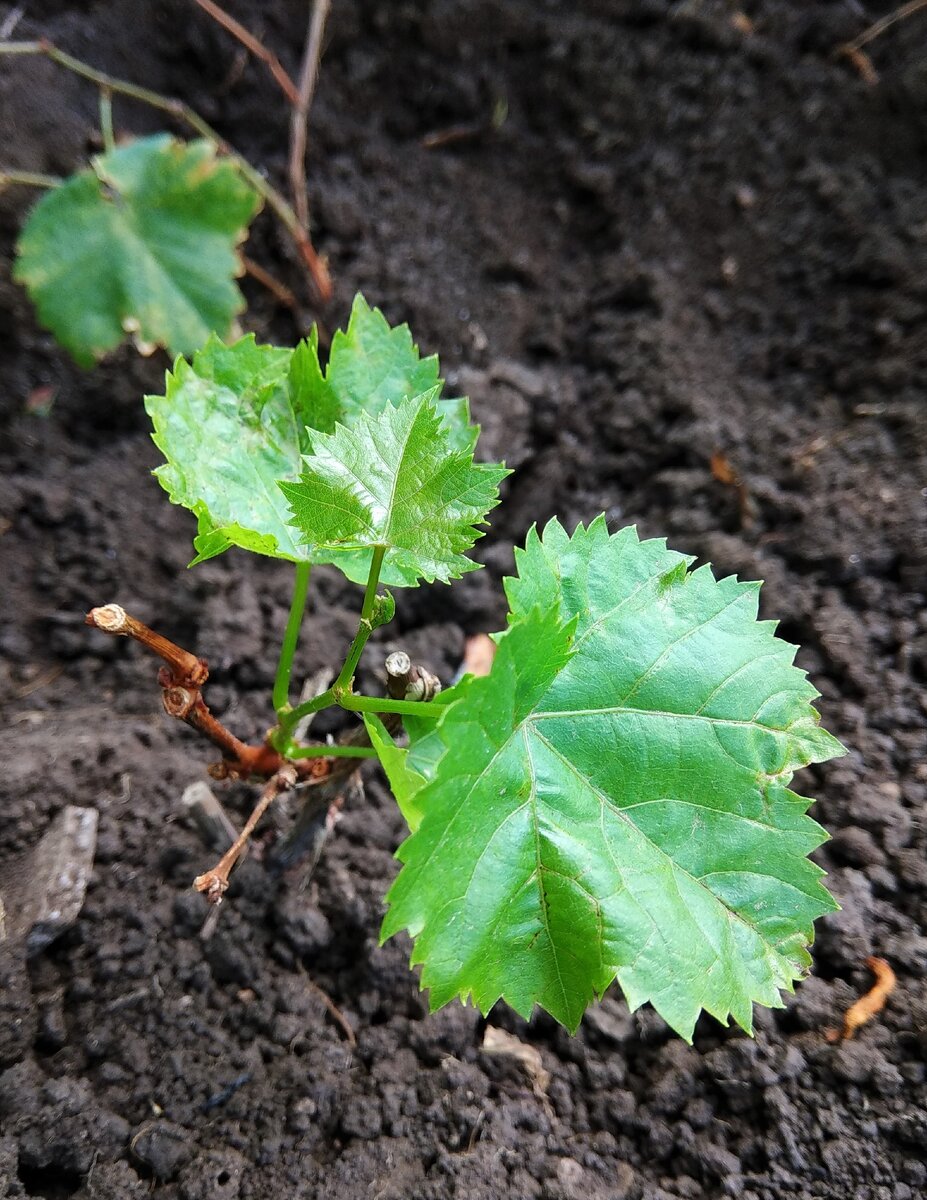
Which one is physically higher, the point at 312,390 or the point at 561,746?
the point at 312,390

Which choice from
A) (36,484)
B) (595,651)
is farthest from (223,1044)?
(36,484)

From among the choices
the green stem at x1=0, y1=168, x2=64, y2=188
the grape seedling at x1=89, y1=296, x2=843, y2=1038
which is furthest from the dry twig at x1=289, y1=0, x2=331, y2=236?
the grape seedling at x1=89, y1=296, x2=843, y2=1038

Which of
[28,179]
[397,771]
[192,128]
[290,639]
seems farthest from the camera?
[192,128]

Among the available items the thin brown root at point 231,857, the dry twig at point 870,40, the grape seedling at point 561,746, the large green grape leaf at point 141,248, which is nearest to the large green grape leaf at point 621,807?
the grape seedling at point 561,746

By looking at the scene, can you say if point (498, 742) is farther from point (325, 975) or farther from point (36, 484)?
point (36, 484)

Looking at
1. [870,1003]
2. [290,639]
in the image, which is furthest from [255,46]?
[870,1003]

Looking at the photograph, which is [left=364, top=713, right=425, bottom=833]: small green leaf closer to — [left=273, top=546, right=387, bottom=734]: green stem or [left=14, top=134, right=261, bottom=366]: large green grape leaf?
[left=273, top=546, right=387, bottom=734]: green stem

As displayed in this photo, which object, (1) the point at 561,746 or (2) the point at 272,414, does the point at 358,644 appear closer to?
(1) the point at 561,746
